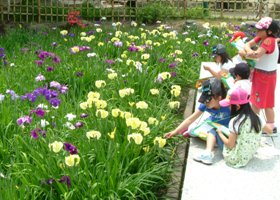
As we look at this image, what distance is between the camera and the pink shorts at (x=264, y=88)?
182 inches

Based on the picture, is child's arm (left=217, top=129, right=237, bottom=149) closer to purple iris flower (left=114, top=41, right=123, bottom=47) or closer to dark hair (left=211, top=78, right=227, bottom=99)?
dark hair (left=211, top=78, right=227, bottom=99)

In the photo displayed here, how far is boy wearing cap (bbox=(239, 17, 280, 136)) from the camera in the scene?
444 cm

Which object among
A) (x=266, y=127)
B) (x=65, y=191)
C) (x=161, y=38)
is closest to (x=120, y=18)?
(x=161, y=38)

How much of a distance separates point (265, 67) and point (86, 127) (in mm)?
1835

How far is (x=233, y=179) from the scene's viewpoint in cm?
385

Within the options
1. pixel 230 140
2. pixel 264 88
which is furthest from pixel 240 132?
pixel 264 88

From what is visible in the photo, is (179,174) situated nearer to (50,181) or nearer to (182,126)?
(182,126)

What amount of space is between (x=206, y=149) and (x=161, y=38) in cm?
374

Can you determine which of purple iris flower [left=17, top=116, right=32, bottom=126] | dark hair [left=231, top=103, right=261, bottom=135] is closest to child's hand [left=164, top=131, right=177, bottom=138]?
dark hair [left=231, top=103, right=261, bottom=135]

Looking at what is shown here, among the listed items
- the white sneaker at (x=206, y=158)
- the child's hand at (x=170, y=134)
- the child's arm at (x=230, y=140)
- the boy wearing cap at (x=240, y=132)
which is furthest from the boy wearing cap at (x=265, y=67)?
the child's hand at (x=170, y=134)

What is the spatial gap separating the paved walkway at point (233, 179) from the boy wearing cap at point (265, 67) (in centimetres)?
48

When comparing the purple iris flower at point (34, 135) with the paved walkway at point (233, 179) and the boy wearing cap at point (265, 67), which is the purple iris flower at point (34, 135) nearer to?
the paved walkway at point (233, 179)

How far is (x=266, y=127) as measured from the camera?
4730 millimetres

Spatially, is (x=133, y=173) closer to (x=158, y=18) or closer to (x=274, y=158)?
(x=274, y=158)
